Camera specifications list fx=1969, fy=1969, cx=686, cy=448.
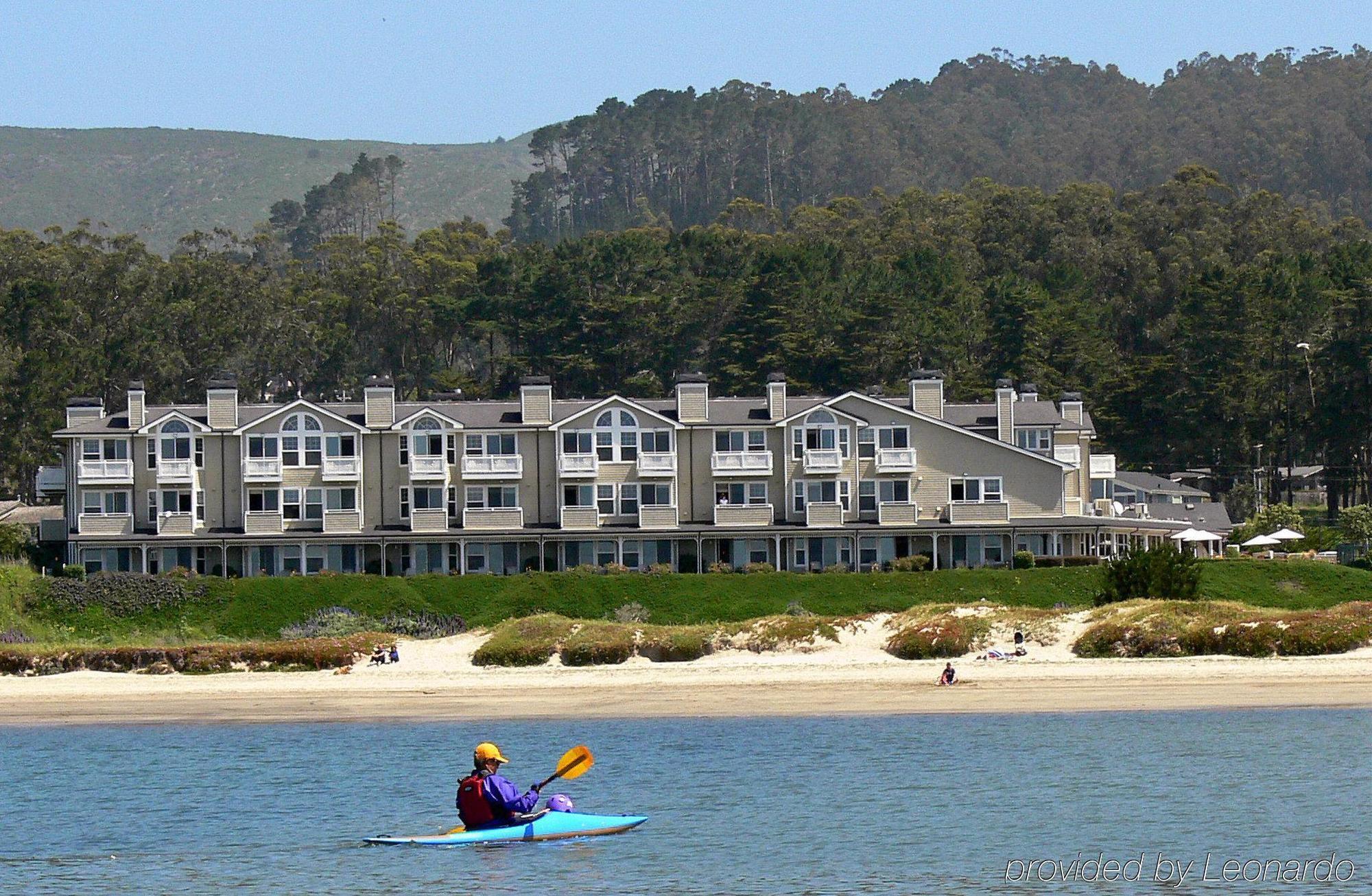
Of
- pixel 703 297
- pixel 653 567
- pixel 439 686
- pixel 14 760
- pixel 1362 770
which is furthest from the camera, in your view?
pixel 703 297

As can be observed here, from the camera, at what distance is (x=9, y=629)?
214ft

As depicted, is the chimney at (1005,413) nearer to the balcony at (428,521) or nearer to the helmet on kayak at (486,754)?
the balcony at (428,521)

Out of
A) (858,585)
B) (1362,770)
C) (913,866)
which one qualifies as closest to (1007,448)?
(858,585)

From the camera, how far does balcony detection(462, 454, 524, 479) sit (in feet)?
257

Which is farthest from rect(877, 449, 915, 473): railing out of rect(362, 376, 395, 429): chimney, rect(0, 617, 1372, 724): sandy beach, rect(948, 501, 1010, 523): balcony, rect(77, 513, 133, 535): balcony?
rect(77, 513, 133, 535): balcony

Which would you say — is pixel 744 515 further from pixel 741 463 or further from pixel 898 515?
pixel 898 515

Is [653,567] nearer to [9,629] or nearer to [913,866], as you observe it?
[9,629]

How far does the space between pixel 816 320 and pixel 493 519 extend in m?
41.6

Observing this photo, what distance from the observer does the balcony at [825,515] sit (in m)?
77.0

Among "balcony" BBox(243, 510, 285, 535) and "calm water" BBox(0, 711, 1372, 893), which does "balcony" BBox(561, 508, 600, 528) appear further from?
"calm water" BBox(0, 711, 1372, 893)

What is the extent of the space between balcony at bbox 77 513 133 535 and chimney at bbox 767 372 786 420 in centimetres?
2564

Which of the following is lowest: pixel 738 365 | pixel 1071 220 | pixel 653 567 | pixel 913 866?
pixel 913 866

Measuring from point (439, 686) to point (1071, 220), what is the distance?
98.7m

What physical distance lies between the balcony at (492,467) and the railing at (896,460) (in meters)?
14.3
